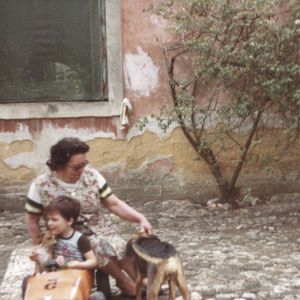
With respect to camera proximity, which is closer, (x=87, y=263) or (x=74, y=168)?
(x=87, y=263)

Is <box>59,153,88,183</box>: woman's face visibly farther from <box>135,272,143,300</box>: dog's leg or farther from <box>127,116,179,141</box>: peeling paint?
<box>127,116,179,141</box>: peeling paint

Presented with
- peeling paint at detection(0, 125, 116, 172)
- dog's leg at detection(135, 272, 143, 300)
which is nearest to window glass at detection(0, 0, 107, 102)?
peeling paint at detection(0, 125, 116, 172)

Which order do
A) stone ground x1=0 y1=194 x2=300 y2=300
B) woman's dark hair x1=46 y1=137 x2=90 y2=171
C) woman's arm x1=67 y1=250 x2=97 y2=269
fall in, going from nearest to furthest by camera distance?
woman's arm x1=67 y1=250 x2=97 y2=269
woman's dark hair x1=46 y1=137 x2=90 y2=171
stone ground x1=0 y1=194 x2=300 y2=300

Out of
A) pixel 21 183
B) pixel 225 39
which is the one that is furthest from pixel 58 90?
pixel 225 39

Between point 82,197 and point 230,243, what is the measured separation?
223cm

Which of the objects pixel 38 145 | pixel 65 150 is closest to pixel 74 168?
pixel 65 150

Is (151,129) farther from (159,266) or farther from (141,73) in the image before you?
(159,266)

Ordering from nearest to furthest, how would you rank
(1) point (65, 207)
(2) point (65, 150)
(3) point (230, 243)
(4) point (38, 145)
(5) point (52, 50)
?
(1) point (65, 207) → (2) point (65, 150) → (3) point (230, 243) → (4) point (38, 145) → (5) point (52, 50)

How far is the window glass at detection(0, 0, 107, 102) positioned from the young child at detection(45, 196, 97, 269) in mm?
3796

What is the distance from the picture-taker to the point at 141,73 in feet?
23.9

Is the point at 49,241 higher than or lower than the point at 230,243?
higher

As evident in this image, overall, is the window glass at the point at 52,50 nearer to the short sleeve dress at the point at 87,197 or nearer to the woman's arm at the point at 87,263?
the short sleeve dress at the point at 87,197

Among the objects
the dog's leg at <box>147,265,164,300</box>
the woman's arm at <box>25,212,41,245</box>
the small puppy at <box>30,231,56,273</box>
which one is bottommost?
the dog's leg at <box>147,265,164,300</box>

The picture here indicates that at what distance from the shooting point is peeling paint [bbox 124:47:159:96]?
724 cm
